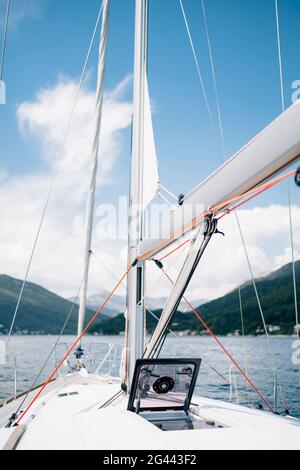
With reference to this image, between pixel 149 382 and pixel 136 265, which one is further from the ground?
pixel 136 265

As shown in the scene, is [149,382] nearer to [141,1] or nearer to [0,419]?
[0,419]

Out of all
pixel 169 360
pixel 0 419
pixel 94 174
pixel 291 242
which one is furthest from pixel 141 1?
pixel 0 419

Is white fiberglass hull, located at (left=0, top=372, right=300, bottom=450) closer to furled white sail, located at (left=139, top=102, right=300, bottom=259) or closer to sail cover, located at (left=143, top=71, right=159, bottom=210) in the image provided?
furled white sail, located at (left=139, top=102, right=300, bottom=259)

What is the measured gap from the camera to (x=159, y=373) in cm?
403

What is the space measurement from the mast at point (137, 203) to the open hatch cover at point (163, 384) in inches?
45.7

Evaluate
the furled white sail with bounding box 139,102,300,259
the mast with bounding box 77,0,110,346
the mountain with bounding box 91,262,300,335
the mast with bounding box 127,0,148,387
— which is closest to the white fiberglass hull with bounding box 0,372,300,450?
the mast with bounding box 127,0,148,387

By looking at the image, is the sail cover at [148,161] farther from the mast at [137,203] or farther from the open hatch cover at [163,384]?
the open hatch cover at [163,384]

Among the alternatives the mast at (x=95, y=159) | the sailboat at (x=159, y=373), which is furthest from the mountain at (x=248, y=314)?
the sailboat at (x=159, y=373)

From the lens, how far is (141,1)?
19.1ft

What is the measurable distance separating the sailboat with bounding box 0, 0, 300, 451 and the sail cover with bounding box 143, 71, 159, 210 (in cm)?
1

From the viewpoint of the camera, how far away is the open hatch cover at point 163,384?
3930 mm

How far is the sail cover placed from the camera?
18.1ft
